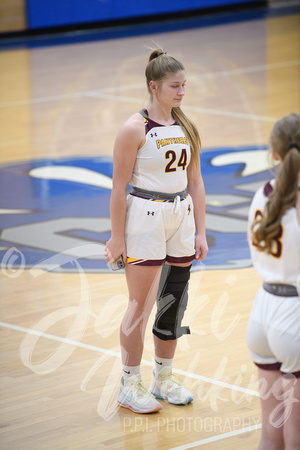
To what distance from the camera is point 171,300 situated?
3.91 metres

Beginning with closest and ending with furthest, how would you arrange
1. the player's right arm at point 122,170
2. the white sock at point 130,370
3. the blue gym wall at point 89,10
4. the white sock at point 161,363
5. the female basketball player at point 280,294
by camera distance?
the female basketball player at point 280,294 < the player's right arm at point 122,170 < the white sock at point 130,370 < the white sock at point 161,363 < the blue gym wall at point 89,10

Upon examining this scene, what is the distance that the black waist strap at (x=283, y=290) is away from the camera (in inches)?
110

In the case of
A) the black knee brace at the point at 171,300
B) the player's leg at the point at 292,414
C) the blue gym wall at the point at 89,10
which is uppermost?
the player's leg at the point at 292,414

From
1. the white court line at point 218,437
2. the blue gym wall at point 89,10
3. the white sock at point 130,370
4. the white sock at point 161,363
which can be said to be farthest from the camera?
the blue gym wall at point 89,10

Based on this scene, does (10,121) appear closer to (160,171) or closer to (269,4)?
(160,171)

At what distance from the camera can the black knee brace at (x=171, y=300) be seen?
12.8ft

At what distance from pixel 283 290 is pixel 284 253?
13 cm

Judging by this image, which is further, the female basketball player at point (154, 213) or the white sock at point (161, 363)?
the white sock at point (161, 363)

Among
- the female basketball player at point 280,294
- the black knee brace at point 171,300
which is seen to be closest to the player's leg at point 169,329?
the black knee brace at point 171,300

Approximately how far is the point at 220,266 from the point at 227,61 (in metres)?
9.70

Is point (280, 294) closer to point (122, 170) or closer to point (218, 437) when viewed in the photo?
point (218, 437)

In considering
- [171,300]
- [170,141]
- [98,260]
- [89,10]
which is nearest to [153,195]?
[170,141]

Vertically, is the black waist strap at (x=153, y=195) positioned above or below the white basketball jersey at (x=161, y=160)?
below

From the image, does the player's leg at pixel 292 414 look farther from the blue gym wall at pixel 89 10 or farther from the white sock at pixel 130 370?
the blue gym wall at pixel 89 10
